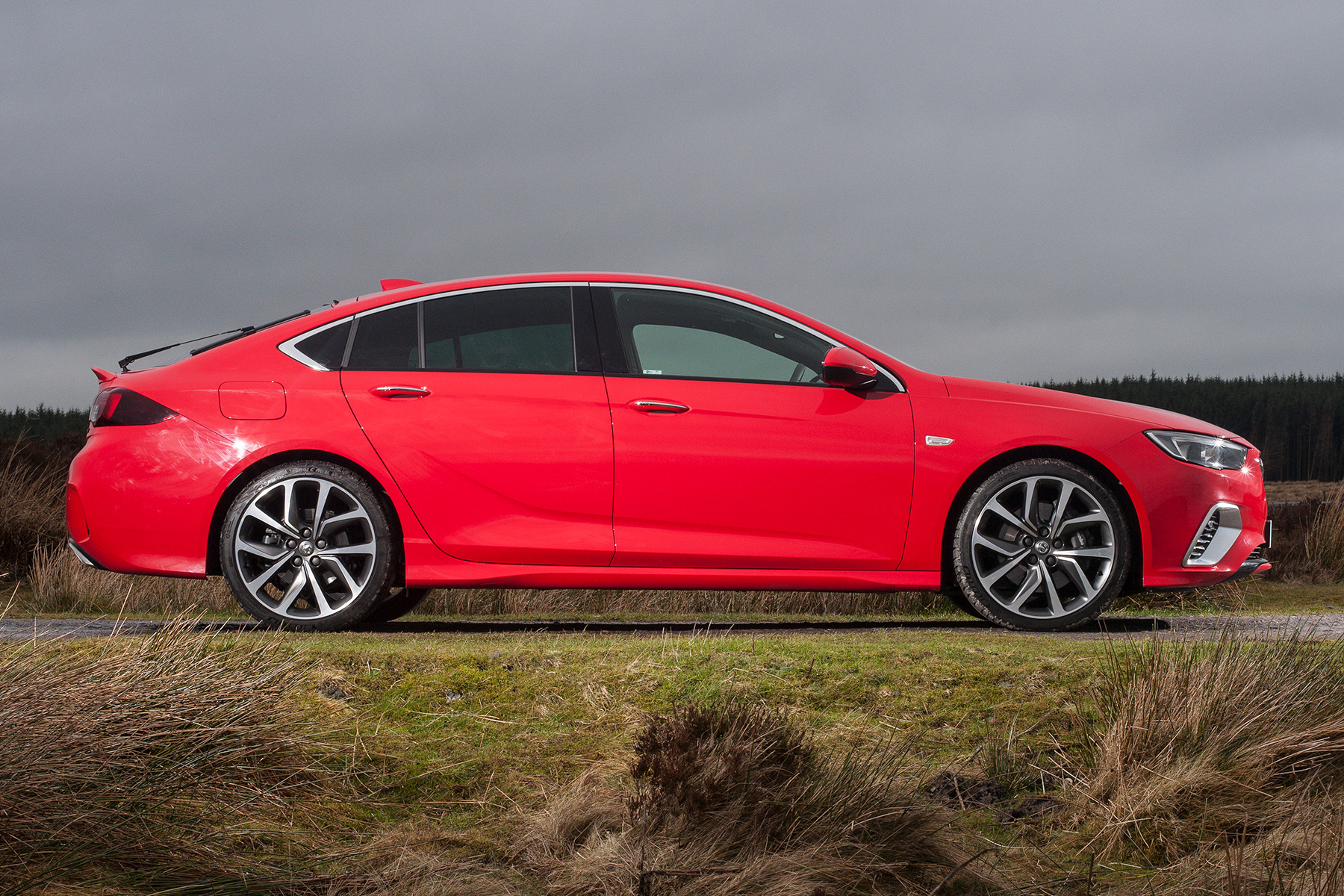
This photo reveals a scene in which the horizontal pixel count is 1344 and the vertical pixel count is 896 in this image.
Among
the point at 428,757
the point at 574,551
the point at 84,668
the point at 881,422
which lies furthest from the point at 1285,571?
the point at 84,668

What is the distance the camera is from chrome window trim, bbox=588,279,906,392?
5238 mm

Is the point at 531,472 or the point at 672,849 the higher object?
the point at 531,472

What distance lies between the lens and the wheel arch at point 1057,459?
520cm

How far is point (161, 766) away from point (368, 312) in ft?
8.57

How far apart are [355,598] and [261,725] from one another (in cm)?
154

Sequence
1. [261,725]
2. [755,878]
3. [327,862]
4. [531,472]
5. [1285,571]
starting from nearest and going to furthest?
[755,878], [327,862], [261,725], [531,472], [1285,571]

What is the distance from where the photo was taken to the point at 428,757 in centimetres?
373

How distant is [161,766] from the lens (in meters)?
3.32

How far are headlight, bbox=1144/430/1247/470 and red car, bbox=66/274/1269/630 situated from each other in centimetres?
1

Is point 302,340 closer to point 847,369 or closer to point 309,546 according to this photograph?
point 309,546

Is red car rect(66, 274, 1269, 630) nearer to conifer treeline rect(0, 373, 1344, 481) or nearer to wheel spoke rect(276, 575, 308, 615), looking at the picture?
wheel spoke rect(276, 575, 308, 615)

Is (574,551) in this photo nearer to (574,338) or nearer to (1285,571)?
(574,338)

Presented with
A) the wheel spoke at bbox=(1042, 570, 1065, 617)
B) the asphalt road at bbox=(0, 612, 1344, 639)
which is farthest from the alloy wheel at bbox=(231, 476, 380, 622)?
the wheel spoke at bbox=(1042, 570, 1065, 617)

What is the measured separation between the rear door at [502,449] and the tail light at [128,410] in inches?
36.4
